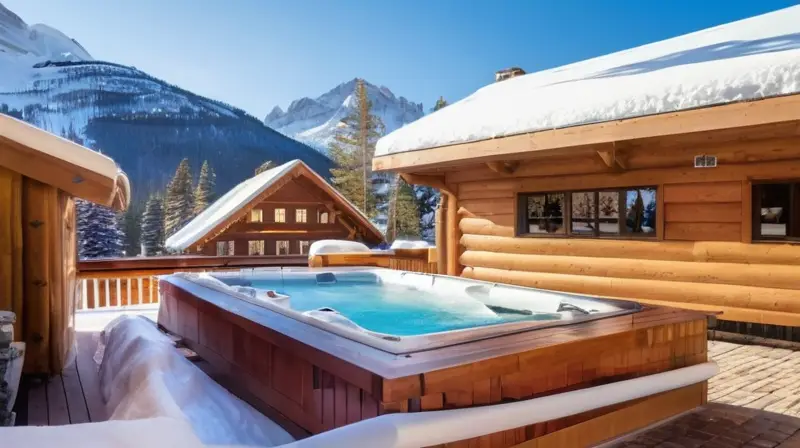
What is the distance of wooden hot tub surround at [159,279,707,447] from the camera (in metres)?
1.96

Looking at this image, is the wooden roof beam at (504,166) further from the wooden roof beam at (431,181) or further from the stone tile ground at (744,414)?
the stone tile ground at (744,414)

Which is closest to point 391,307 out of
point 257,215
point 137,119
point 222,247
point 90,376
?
point 90,376

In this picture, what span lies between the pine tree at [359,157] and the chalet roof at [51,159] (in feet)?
65.6

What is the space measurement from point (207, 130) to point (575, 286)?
3131 cm

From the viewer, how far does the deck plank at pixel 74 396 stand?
113 inches

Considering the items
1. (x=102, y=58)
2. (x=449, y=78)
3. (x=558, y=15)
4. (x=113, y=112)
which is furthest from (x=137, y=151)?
(x=558, y=15)

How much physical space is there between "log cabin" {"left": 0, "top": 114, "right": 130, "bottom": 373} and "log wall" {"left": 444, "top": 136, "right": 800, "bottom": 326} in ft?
14.6

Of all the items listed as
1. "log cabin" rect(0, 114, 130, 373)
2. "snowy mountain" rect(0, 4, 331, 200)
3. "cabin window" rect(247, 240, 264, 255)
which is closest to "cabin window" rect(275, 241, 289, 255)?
"cabin window" rect(247, 240, 264, 255)

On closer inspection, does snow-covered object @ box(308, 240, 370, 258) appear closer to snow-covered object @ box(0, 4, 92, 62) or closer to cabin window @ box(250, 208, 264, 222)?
cabin window @ box(250, 208, 264, 222)

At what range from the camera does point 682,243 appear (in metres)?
5.06

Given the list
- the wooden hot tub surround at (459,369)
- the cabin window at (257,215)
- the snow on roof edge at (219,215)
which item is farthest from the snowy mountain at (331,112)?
the wooden hot tub surround at (459,369)

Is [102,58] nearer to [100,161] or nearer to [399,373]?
[100,161]

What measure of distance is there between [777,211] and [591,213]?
1.66 m

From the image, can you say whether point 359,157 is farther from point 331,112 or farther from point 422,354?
point 331,112
